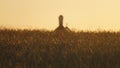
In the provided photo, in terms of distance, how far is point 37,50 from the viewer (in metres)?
11.7

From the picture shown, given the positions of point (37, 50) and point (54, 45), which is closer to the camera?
point (37, 50)

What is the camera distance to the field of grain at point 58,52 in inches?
407

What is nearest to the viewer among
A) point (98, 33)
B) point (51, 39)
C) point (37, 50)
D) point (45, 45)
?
point (37, 50)

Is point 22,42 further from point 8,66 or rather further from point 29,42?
point 8,66

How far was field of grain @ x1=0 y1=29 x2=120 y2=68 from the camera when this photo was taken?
33.9 feet

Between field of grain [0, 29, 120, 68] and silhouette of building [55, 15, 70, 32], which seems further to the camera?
silhouette of building [55, 15, 70, 32]

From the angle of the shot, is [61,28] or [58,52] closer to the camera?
[58,52]

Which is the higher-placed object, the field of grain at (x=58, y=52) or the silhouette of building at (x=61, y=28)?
the silhouette of building at (x=61, y=28)

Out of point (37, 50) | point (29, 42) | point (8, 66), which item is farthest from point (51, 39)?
point (8, 66)

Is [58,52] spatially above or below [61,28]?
below

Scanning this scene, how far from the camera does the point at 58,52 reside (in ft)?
37.5

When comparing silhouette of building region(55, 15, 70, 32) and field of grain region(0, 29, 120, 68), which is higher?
silhouette of building region(55, 15, 70, 32)

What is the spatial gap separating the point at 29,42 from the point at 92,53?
223 cm

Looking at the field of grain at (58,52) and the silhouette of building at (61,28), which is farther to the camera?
the silhouette of building at (61,28)
